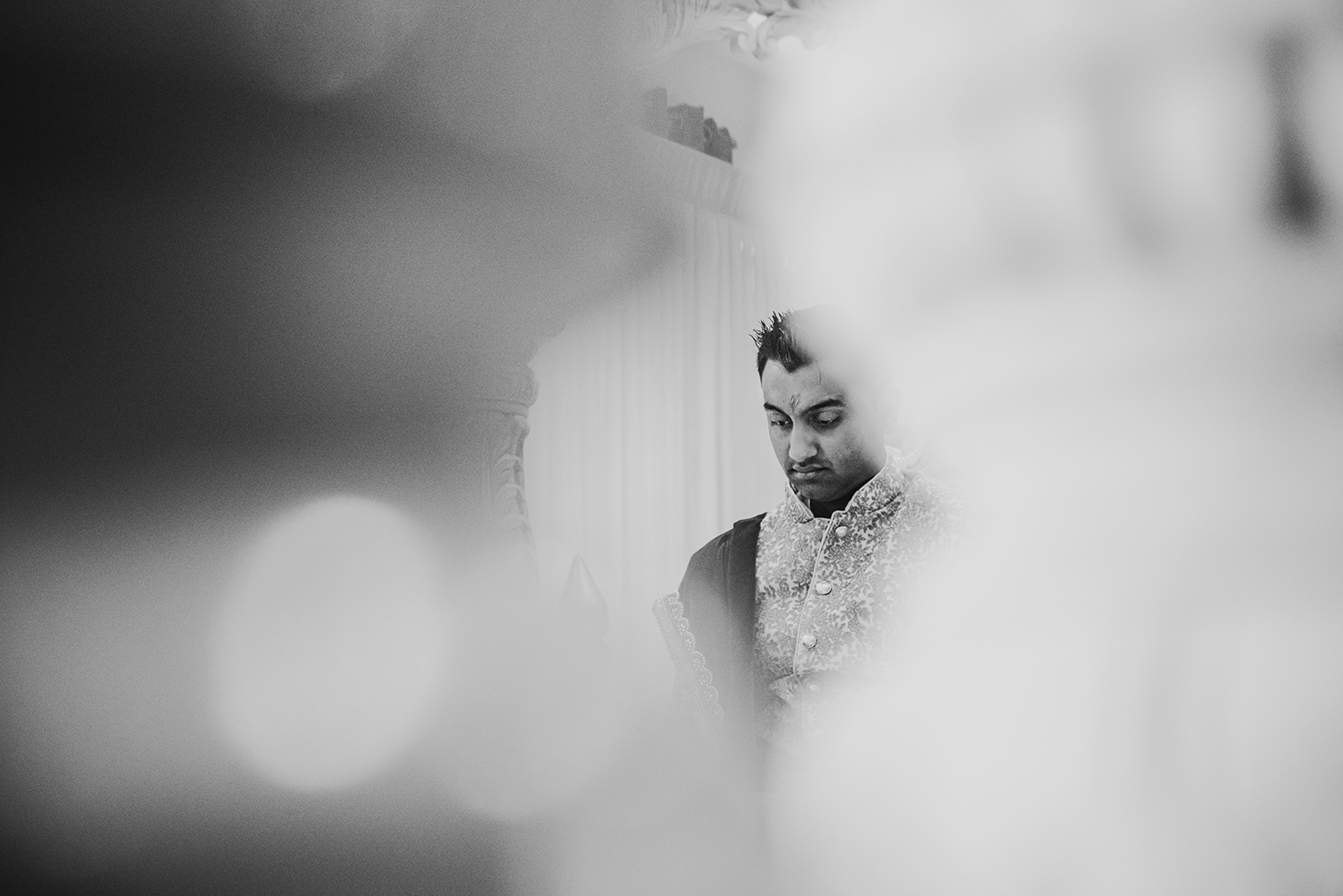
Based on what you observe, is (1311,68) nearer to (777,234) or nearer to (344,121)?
(344,121)

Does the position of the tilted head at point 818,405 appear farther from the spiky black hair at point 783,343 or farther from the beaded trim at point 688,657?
the beaded trim at point 688,657

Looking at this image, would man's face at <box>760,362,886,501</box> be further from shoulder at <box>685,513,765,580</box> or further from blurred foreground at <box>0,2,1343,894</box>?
blurred foreground at <box>0,2,1343,894</box>

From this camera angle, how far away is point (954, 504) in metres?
0.76

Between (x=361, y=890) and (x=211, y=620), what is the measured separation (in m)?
0.06

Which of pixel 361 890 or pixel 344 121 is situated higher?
pixel 344 121

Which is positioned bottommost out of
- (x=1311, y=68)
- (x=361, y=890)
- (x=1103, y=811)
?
(x=1103, y=811)

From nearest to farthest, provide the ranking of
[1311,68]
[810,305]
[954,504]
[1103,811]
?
[1311,68]
[1103,811]
[954,504]
[810,305]

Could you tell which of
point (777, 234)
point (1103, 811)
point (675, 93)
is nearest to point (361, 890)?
point (1103, 811)

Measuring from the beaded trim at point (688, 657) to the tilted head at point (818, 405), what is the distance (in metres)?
0.17

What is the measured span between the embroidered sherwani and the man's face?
0.02m

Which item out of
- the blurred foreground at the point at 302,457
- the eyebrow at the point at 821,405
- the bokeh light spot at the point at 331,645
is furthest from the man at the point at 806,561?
the bokeh light spot at the point at 331,645

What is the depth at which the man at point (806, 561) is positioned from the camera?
79 cm

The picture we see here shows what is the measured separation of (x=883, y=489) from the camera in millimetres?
850

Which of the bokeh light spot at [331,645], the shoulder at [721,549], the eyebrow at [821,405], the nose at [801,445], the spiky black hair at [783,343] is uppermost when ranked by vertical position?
the spiky black hair at [783,343]
